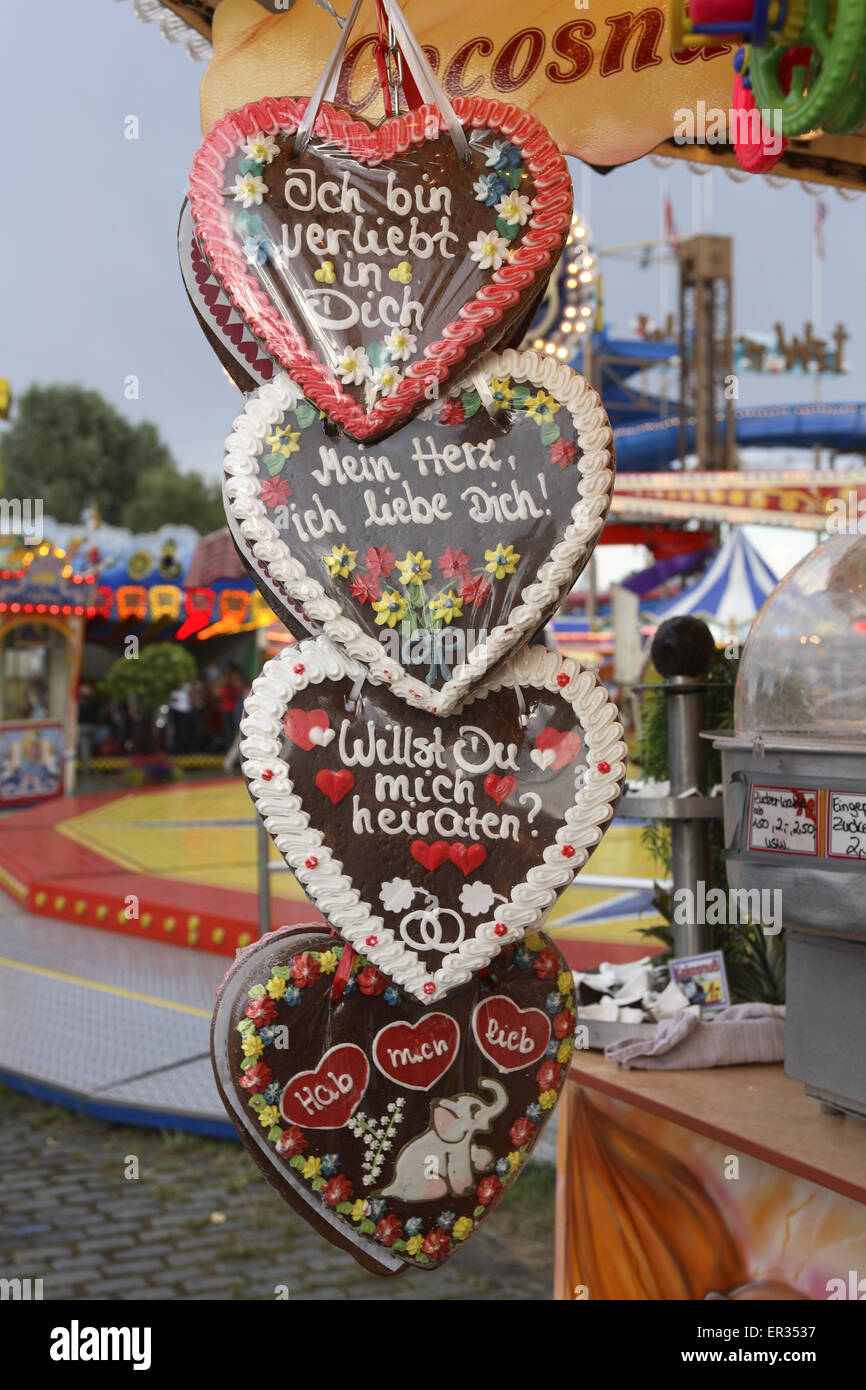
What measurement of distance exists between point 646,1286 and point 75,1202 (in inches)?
120

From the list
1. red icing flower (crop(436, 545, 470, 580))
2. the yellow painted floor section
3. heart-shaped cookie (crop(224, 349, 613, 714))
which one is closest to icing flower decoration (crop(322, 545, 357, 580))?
heart-shaped cookie (crop(224, 349, 613, 714))

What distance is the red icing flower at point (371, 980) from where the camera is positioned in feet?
5.63

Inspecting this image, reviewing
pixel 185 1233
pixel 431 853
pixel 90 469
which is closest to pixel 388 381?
pixel 431 853

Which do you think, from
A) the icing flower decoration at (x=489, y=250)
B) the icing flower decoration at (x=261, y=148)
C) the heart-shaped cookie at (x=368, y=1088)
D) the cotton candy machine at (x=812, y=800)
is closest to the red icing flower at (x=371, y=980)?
the heart-shaped cookie at (x=368, y=1088)

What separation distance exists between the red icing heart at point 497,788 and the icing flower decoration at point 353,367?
553 mm

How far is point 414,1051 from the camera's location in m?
1.73

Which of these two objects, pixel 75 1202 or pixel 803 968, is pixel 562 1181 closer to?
pixel 803 968

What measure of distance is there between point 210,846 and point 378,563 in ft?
33.0

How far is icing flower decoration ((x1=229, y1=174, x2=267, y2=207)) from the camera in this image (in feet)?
5.52

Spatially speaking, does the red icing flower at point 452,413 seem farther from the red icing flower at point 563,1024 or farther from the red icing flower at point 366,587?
the red icing flower at point 563,1024

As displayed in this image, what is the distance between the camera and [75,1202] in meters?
4.86

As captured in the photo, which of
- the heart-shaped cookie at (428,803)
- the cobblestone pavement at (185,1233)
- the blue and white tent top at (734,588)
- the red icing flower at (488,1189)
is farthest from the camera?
the blue and white tent top at (734,588)

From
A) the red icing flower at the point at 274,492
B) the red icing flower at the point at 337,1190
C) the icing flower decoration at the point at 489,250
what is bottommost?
the red icing flower at the point at 337,1190
